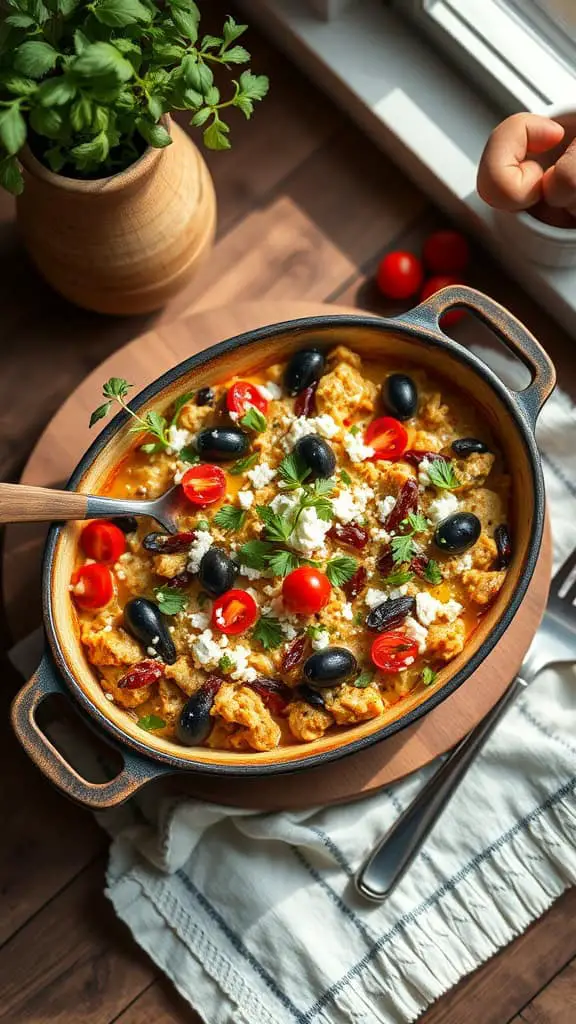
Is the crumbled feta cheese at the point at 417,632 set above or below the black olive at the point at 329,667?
above

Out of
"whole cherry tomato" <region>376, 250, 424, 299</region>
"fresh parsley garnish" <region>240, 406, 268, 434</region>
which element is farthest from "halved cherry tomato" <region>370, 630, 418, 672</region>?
"whole cherry tomato" <region>376, 250, 424, 299</region>

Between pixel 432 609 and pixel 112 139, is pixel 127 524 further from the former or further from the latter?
pixel 112 139

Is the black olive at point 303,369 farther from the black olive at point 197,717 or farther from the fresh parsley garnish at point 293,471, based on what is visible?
the black olive at point 197,717

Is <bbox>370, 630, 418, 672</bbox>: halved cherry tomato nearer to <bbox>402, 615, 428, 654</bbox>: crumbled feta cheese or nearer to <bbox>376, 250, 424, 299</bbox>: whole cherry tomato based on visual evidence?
<bbox>402, 615, 428, 654</bbox>: crumbled feta cheese

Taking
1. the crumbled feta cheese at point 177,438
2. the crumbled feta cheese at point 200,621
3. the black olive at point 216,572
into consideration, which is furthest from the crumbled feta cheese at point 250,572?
the crumbled feta cheese at point 177,438

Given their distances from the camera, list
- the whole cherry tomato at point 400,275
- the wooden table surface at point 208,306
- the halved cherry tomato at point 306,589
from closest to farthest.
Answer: the halved cherry tomato at point 306,589 → the wooden table surface at point 208,306 → the whole cherry tomato at point 400,275

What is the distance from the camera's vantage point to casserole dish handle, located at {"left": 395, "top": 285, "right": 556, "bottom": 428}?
266 cm

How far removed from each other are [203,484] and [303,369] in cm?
38

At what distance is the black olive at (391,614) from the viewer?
2.68 meters

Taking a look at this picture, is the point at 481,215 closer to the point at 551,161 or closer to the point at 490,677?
the point at 551,161

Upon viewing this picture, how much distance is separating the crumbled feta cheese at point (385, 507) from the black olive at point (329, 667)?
342mm

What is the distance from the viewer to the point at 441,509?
2717 millimetres

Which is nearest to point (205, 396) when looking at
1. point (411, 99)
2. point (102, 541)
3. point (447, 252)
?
point (102, 541)

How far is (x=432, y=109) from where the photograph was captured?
10.8ft
